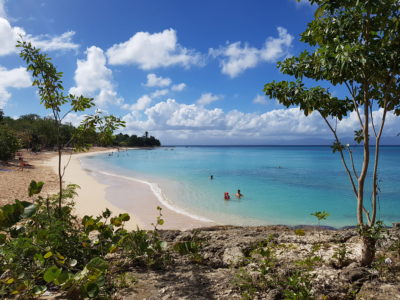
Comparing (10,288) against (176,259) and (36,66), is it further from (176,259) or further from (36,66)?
(36,66)

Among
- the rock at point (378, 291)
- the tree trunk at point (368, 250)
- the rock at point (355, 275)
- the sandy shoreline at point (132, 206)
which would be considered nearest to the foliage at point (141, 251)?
the rock at point (355, 275)

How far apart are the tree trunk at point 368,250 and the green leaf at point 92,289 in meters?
3.85

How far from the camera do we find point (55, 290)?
10.5 feet

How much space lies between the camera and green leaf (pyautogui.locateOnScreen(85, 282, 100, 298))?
241 centimetres

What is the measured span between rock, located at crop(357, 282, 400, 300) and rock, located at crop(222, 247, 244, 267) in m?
1.71

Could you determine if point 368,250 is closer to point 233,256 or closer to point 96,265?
point 233,256

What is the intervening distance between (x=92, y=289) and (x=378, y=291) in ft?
11.5

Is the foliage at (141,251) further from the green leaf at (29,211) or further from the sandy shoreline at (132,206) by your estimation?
the sandy shoreline at (132,206)

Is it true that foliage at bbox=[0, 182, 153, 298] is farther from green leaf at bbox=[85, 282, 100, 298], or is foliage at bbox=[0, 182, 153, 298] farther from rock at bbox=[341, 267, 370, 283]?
rock at bbox=[341, 267, 370, 283]

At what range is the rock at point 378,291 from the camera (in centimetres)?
289

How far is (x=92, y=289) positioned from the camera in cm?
245

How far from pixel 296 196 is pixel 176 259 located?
62.8 feet

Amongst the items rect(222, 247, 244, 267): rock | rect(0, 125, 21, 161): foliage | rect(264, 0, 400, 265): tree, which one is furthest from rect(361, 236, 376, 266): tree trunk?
rect(0, 125, 21, 161): foliage

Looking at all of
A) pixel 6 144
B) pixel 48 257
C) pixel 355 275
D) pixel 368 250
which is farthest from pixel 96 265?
pixel 6 144
